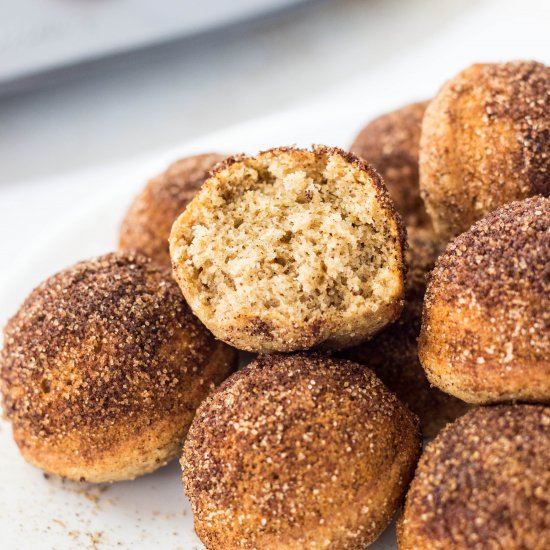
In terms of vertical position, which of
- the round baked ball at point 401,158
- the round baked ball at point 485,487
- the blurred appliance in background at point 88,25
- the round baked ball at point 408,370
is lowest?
the round baked ball at point 408,370

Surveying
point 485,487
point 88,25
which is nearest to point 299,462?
point 485,487

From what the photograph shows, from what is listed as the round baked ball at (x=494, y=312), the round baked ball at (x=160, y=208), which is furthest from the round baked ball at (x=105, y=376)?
the round baked ball at (x=494, y=312)

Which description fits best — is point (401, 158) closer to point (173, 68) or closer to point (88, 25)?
point (88, 25)

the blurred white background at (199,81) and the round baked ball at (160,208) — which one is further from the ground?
the round baked ball at (160,208)

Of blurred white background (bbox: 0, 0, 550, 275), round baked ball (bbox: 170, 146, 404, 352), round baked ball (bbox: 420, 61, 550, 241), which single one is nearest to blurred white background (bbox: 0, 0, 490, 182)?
blurred white background (bbox: 0, 0, 550, 275)

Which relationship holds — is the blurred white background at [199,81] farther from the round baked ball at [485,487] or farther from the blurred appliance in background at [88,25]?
the round baked ball at [485,487]

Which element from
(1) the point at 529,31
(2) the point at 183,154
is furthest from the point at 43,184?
(1) the point at 529,31
